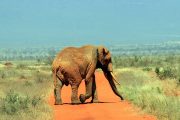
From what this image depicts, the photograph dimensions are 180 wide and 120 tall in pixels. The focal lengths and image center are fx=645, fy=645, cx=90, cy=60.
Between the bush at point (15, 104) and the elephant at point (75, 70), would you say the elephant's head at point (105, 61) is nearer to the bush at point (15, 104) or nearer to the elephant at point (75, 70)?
the elephant at point (75, 70)

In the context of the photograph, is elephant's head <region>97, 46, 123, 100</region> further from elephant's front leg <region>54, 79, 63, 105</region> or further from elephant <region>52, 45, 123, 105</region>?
elephant's front leg <region>54, 79, 63, 105</region>

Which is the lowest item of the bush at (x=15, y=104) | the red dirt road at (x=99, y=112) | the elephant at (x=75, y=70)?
the red dirt road at (x=99, y=112)

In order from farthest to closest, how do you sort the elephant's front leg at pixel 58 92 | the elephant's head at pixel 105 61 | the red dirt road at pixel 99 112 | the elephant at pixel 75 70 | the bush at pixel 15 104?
1. the elephant's head at pixel 105 61
2. the elephant at pixel 75 70
3. the elephant's front leg at pixel 58 92
4. the bush at pixel 15 104
5. the red dirt road at pixel 99 112

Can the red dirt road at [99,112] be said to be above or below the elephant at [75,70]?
below

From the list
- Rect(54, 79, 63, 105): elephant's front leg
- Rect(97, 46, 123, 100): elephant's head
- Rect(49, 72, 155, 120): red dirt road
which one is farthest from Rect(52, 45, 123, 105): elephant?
Rect(49, 72, 155, 120): red dirt road

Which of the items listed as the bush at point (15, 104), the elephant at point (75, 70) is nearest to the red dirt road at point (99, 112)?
the elephant at point (75, 70)

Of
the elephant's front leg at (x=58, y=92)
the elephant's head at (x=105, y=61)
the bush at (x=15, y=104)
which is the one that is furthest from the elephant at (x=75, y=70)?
the bush at (x=15, y=104)

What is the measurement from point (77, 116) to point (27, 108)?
6.39ft

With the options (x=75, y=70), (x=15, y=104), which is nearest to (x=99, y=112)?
(x=15, y=104)

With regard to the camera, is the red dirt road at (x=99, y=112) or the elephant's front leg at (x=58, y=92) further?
the elephant's front leg at (x=58, y=92)

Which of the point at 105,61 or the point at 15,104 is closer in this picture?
the point at 15,104

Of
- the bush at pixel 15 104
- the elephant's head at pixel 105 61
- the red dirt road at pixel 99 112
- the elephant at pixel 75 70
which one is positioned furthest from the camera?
the elephant's head at pixel 105 61

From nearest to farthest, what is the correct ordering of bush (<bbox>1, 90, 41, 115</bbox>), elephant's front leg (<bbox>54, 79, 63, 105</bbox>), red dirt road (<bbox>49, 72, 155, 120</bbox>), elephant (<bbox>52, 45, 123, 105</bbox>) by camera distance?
1. red dirt road (<bbox>49, 72, 155, 120</bbox>)
2. bush (<bbox>1, 90, 41, 115</bbox>)
3. elephant's front leg (<bbox>54, 79, 63, 105</bbox>)
4. elephant (<bbox>52, 45, 123, 105</bbox>)

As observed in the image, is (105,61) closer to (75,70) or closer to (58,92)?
(75,70)
